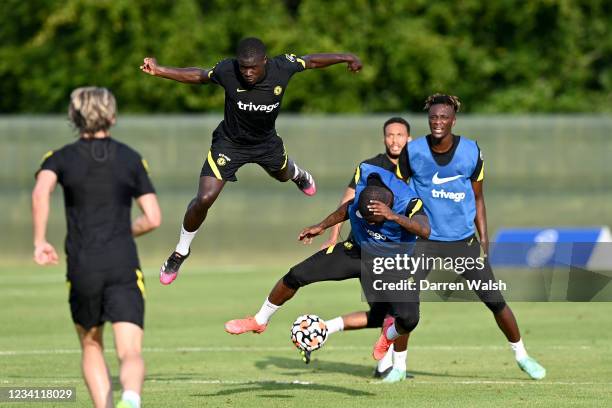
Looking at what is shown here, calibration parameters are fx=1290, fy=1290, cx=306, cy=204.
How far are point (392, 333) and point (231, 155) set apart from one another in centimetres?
251

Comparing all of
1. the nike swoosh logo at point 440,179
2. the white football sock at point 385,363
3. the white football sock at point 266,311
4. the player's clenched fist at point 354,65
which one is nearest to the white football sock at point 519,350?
the white football sock at point 385,363

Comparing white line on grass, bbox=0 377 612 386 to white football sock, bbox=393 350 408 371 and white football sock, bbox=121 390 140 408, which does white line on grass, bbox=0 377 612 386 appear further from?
white football sock, bbox=121 390 140 408

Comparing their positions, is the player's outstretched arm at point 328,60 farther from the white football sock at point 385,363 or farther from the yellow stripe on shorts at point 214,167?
the white football sock at point 385,363

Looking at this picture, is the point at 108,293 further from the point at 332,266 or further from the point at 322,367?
the point at 322,367

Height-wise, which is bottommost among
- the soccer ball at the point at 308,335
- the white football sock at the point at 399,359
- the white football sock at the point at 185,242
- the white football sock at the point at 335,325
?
the white football sock at the point at 399,359

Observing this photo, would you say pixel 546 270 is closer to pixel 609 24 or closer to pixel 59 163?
pixel 609 24

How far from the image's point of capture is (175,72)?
12.2 metres

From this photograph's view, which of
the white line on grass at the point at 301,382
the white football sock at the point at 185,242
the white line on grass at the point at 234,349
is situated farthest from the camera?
→ the white line on grass at the point at 234,349

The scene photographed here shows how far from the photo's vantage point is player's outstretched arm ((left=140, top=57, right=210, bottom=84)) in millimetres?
11953

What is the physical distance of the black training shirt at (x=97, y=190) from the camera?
27.7 ft

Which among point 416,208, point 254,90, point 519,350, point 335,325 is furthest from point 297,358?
point 416,208

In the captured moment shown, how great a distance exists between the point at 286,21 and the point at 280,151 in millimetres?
19863

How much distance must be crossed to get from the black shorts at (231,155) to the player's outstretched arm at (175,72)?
76 cm

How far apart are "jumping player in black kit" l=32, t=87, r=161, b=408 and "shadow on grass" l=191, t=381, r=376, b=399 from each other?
3430 mm
